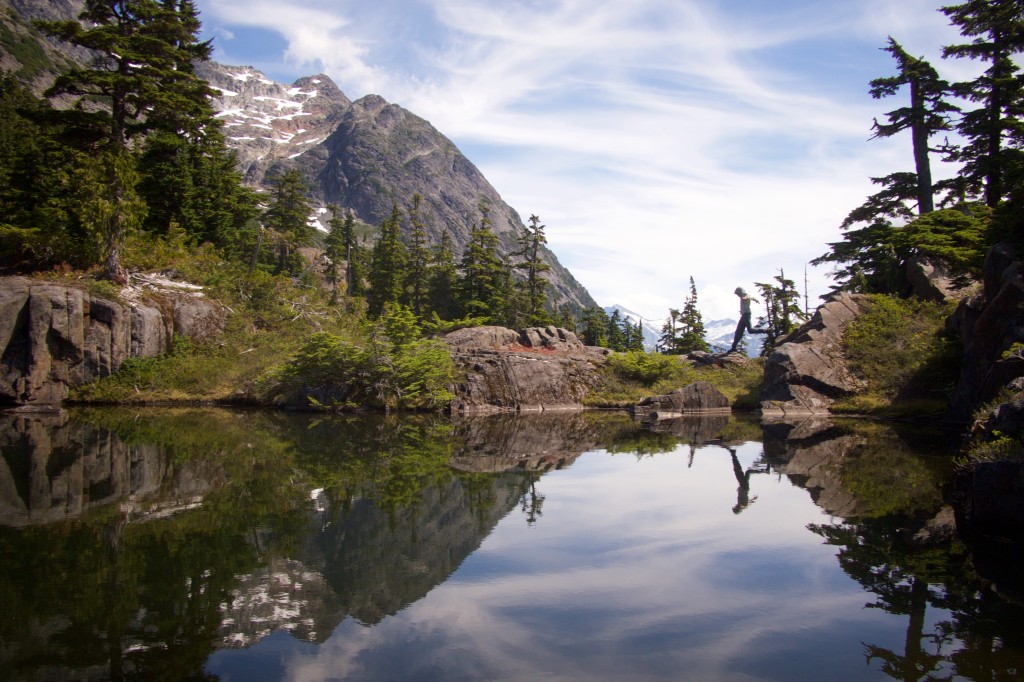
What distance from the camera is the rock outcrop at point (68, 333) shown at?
2208 centimetres

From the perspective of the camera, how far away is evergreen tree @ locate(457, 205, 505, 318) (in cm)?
4750

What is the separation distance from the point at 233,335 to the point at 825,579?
93.1 ft

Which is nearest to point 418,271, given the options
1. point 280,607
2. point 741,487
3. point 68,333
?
point 68,333

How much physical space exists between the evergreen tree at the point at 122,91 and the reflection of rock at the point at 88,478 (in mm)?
13316

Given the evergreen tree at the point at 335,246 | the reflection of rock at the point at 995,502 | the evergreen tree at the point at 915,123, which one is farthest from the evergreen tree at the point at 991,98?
the evergreen tree at the point at 335,246

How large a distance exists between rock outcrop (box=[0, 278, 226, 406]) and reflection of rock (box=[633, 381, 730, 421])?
73.3 ft

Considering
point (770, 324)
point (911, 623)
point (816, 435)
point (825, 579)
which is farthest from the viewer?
point (770, 324)

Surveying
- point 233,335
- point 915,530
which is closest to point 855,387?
point 915,530

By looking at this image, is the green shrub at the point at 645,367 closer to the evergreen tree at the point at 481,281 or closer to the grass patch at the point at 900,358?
the grass patch at the point at 900,358

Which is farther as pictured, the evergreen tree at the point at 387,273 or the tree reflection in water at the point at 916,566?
the evergreen tree at the point at 387,273

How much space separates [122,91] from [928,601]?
3464 cm

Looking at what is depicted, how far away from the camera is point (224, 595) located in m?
5.59

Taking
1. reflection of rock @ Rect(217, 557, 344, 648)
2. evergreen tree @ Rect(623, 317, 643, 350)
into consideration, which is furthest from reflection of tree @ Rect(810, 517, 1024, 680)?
evergreen tree @ Rect(623, 317, 643, 350)

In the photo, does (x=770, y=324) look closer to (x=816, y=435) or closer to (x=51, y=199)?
(x=816, y=435)
